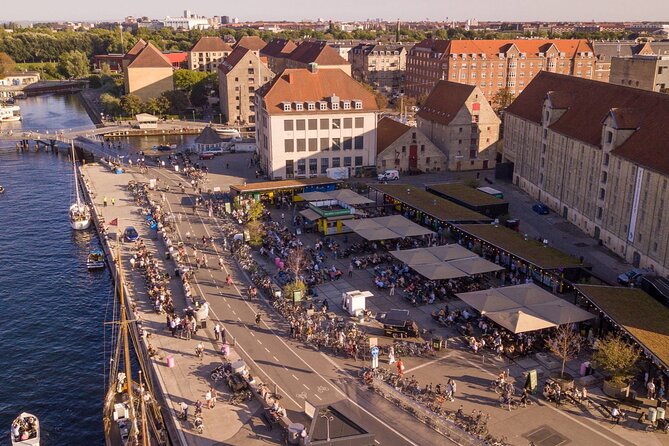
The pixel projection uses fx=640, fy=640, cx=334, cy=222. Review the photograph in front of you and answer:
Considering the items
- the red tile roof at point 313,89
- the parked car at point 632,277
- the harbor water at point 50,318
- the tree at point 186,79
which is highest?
the red tile roof at point 313,89

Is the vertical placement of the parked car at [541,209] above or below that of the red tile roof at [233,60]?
below

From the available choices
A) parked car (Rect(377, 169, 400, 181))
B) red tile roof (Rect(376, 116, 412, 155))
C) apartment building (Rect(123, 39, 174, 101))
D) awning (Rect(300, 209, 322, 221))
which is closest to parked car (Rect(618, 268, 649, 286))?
awning (Rect(300, 209, 322, 221))

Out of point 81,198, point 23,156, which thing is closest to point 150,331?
point 81,198

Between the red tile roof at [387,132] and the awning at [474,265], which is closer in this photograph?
the awning at [474,265]

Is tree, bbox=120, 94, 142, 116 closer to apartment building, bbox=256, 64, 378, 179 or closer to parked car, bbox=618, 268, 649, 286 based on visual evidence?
A: apartment building, bbox=256, 64, 378, 179

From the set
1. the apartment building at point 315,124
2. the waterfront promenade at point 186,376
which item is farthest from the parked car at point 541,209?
the waterfront promenade at point 186,376

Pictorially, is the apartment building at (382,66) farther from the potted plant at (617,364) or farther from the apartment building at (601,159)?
the potted plant at (617,364)
